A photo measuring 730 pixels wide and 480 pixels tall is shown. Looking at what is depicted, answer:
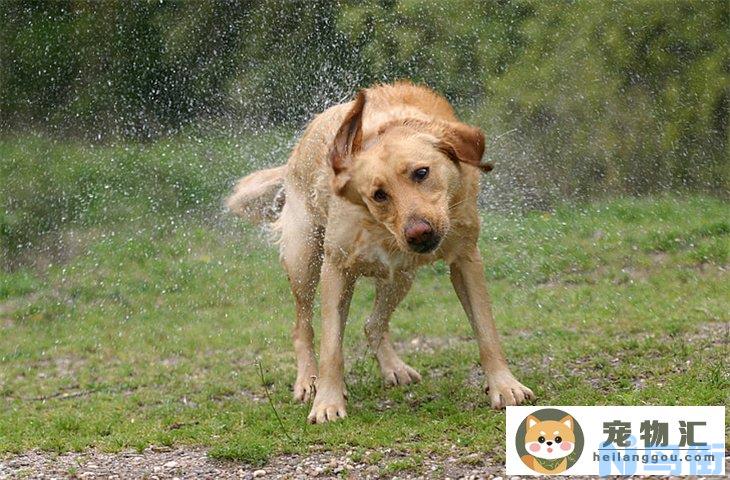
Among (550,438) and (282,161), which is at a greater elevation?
(282,161)

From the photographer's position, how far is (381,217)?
666 centimetres

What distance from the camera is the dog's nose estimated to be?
636 cm

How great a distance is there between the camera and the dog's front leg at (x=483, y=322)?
7152 millimetres

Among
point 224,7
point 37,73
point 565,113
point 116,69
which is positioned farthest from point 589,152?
point 37,73

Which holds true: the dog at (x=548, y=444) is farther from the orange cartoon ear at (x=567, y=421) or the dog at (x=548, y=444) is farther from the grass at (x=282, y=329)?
the grass at (x=282, y=329)

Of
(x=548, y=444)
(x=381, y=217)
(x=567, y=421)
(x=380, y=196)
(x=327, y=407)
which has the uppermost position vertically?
(x=380, y=196)

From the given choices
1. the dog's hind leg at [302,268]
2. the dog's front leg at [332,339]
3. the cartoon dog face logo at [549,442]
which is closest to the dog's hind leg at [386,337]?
the dog's hind leg at [302,268]

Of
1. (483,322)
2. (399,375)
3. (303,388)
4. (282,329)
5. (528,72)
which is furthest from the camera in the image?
(528,72)

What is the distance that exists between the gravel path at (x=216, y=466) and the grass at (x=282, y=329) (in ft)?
0.30

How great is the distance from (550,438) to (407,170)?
1.66 m

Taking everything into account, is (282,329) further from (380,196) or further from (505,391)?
(380,196)

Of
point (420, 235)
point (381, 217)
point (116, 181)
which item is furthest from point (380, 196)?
point (116, 181)

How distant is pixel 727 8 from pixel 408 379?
857 centimetres

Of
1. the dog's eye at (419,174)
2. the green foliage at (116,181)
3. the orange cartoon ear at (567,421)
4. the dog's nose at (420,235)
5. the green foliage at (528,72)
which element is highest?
the green foliage at (528,72)
